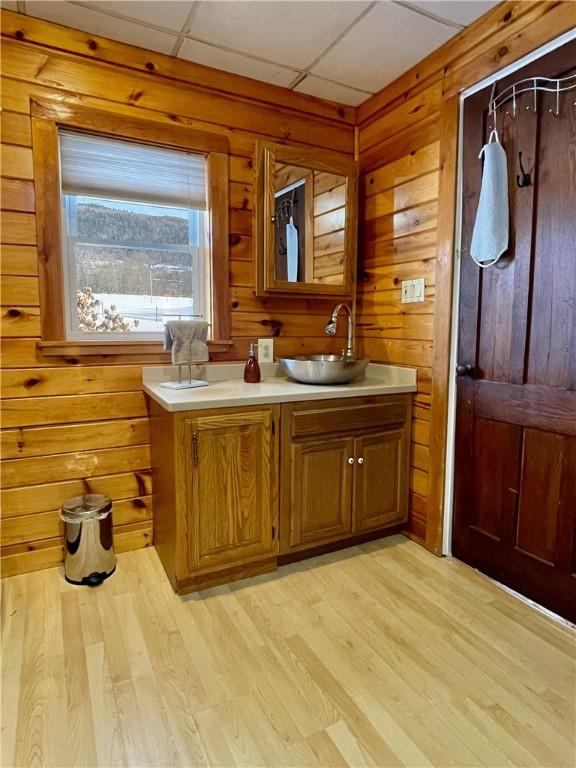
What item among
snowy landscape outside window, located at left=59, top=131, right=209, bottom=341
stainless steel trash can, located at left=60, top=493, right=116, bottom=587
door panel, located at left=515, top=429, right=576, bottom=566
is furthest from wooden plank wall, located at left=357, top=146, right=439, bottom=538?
stainless steel trash can, located at left=60, top=493, right=116, bottom=587

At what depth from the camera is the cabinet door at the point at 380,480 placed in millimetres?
2236

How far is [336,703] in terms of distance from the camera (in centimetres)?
137

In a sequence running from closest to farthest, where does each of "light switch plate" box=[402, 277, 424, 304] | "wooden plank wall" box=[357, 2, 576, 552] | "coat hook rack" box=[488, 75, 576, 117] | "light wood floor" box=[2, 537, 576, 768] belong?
"light wood floor" box=[2, 537, 576, 768] → "coat hook rack" box=[488, 75, 576, 117] → "wooden plank wall" box=[357, 2, 576, 552] → "light switch plate" box=[402, 277, 424, 304]

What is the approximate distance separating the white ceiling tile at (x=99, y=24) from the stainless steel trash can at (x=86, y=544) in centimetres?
214

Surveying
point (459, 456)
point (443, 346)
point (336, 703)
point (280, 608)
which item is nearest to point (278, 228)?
point (443, 346)

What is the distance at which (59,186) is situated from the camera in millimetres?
2002

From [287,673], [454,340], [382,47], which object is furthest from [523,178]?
[287,673]

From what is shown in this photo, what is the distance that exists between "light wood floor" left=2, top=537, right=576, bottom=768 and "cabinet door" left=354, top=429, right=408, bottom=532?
31 cm

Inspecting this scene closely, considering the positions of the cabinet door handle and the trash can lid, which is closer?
the cabinet door handle

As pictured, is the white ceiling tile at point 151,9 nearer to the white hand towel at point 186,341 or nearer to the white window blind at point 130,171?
the white window blind at point 130,171

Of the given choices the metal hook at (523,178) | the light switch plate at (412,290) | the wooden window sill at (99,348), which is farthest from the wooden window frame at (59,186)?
the metal hook at (523,178)

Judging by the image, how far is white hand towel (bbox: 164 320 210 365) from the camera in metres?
2.08

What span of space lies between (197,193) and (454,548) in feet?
7.33

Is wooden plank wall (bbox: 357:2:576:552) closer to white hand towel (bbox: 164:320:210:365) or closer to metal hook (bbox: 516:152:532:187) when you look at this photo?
metal hook (bbox: 516:152:532:187)
